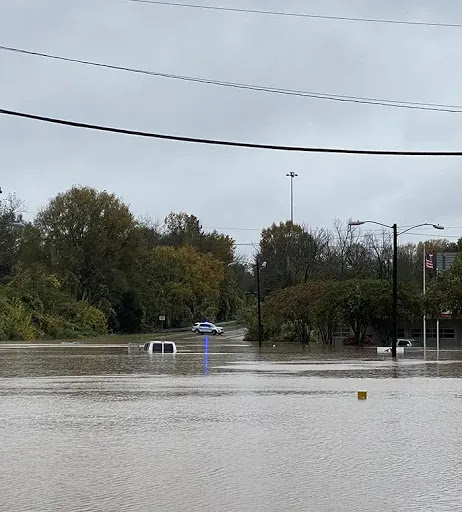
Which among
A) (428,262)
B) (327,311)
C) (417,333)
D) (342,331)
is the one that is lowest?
(417,333)

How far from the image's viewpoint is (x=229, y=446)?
1336cm

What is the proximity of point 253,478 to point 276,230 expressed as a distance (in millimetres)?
112014

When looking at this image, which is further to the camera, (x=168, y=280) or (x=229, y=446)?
(x=168, y=280)

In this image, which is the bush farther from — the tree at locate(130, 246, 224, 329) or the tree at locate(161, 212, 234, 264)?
the tree at locate(161, 212, 234, 264)

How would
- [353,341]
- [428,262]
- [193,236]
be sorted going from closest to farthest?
[428,262]
[353,341]
[193,236]

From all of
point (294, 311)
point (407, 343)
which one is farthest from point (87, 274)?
point (407, 343)

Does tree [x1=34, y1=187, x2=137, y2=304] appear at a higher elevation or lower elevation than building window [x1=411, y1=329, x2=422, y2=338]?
higher

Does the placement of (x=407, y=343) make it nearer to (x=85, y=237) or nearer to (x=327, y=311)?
(x=327, y=311)

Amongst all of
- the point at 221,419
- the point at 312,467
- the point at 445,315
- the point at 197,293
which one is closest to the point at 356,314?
the point at 445,315

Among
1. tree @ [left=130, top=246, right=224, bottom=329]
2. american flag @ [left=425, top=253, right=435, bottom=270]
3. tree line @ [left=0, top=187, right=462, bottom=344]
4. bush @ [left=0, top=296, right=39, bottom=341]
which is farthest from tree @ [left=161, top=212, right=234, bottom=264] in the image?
american flag @ [left=425, top=253, right=435, bottom=270]

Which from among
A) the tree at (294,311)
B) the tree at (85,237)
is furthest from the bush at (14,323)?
the tree at (294,311)

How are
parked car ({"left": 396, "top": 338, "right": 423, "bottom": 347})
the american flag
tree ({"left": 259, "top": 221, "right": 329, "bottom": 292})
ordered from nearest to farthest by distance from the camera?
the american flag → parked car ({"left": 396, "top": 338, "right": 423, "bottom": 347}) → tree ({"left": 259, "top": 221, "right": 329, "bottom": 292})

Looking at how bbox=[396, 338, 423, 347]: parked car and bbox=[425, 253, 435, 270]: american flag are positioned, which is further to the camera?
bbox=[396, 338, 423, 347]: parked car

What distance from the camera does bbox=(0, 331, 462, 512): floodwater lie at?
974cm
